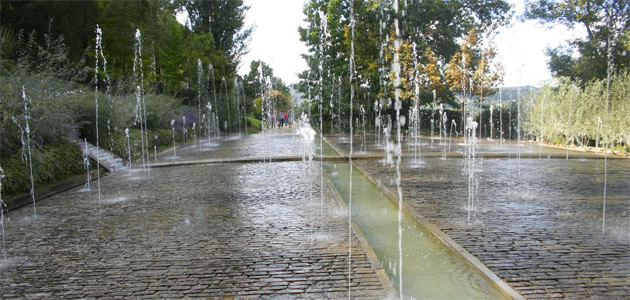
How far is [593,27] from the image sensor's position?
28859mm

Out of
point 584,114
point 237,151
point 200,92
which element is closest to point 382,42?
point 584,114

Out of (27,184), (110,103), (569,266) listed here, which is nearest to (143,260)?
(569,266)

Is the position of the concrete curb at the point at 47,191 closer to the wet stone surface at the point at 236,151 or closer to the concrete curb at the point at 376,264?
the wet stone surface at the point at 236,151

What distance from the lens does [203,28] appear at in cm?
3828

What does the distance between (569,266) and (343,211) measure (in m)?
3.29

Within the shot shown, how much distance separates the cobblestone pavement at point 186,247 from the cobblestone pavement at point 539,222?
1365mm

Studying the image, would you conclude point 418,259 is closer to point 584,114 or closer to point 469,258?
point 469,258

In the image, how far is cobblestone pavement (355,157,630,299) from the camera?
168 inches

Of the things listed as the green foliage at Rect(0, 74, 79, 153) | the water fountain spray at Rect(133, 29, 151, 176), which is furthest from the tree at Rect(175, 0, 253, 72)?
the green foliage at Rect(0, 74, 79, 153)

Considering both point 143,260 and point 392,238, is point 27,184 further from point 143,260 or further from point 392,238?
point 392,238

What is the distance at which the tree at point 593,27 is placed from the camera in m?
23.4

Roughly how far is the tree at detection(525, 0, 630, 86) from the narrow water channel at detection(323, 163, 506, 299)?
1979 centimetres

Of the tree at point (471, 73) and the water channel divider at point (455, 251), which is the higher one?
the tree at point (471, 73)

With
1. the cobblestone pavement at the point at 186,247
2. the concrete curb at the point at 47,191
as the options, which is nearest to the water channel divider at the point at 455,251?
the cobblestone pavement at the point at 186,247
